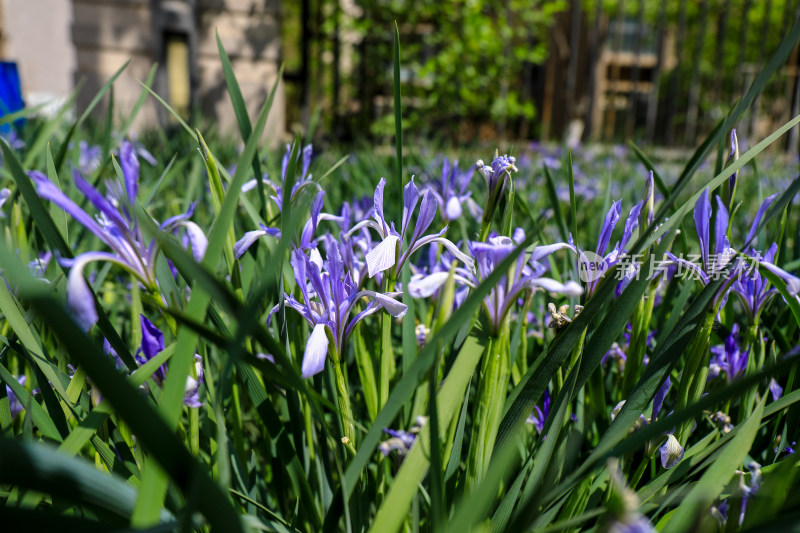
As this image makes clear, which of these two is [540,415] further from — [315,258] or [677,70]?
[677,70]

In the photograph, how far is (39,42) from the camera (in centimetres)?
530

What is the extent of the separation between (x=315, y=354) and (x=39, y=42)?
6.15 metres

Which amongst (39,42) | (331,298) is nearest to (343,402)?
(331,298)

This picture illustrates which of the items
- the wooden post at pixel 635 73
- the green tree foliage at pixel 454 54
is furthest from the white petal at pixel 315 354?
the green tree foliage at pixel 454 54

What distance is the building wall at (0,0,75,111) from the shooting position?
16.9 ft

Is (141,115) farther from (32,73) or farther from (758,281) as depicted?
(758,281)

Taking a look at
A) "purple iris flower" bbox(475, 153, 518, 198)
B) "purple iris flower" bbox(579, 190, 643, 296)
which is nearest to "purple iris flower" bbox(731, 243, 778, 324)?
"purple iris flower" bbox(579, 190, 643, 296)

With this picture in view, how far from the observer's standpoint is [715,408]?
2.02 ft

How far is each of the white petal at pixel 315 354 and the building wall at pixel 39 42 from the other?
18.2ft

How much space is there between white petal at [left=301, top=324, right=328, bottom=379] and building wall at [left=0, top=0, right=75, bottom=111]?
556 centimetres

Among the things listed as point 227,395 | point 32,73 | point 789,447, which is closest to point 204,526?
point 227,395

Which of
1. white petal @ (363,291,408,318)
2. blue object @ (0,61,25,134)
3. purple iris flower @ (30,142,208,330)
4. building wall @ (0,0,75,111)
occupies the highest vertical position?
building wall @ (0,0,75,111)

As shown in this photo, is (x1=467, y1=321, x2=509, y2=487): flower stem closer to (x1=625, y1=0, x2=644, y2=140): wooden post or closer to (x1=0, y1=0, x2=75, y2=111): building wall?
(x1=625, y1=0, x2=644, y2=140): wooden post

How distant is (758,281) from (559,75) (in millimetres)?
10035
